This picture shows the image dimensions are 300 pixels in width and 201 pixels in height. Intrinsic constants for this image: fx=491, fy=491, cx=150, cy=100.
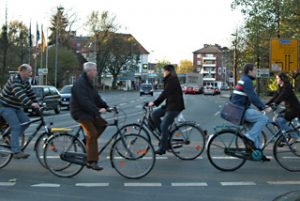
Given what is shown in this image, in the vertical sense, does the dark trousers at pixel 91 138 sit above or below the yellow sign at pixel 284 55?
below

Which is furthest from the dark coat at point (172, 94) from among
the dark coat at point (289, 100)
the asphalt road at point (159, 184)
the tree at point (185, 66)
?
the tree at point (185, 66)

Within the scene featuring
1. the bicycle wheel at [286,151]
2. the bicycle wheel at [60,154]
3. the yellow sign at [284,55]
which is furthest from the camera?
the yellow sign at [284,55]

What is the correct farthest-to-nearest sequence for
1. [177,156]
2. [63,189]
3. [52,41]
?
[52,41], [177,156], [63,189]

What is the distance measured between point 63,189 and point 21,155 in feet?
6.02

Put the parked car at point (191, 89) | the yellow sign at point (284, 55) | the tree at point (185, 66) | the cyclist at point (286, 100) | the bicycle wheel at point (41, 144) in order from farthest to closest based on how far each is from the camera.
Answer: the tree at point (185, 66) < the parked car at point (191, 89) < the yellow sign at point (284, 55) < the cyclist at point (286, 100) < the bicycle wheel at point (41, 144)

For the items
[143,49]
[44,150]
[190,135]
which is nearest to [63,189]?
[44,150]

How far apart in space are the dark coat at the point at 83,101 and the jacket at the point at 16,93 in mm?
1163

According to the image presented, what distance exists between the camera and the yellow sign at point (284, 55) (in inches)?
1508

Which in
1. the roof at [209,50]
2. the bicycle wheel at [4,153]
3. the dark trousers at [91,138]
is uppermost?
the roof at [209,50]

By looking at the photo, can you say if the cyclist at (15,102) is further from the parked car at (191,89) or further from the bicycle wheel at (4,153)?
the parked car at (191,89)

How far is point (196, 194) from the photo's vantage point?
21.7ft

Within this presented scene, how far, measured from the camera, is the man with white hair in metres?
7.40

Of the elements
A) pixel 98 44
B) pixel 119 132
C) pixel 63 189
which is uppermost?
pixel 98 44

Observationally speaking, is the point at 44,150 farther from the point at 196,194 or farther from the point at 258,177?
the point at 258,177
